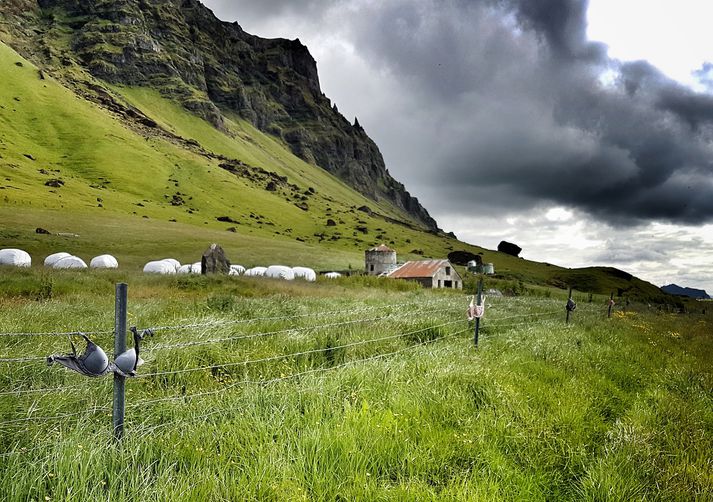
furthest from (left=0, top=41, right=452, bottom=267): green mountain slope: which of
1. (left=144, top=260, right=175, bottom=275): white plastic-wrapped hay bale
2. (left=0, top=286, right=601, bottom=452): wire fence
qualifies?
(left=0, top=286, right=601, bottom=452): wire fence

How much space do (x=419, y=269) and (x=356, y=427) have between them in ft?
211

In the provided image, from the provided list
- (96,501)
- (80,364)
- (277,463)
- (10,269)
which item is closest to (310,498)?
(277,463)

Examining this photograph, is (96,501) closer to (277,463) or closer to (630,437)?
(277,463)

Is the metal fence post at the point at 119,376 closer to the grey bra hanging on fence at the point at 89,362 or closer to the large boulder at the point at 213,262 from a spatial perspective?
the grey bra hanging on fence at the point at 89,362

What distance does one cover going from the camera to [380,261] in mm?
75438

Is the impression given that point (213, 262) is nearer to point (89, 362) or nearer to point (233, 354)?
point (233, 354)

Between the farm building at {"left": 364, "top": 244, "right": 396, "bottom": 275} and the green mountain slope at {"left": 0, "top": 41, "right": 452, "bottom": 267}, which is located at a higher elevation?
the green mountain slope at {"left": 0, "top": 41, "right": 452, "bottom": 267}

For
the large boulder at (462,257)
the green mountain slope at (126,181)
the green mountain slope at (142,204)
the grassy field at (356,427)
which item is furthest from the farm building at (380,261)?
the large boulder at (462,257)

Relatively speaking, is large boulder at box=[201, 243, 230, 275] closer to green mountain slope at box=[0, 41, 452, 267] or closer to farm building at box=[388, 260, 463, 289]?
farm building at box=[388, 260, 463, 289]

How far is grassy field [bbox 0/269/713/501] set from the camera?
358cm

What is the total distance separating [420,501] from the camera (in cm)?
343

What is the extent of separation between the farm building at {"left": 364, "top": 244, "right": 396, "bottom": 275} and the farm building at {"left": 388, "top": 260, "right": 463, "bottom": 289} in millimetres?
4763

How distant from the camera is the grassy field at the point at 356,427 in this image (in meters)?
3.58

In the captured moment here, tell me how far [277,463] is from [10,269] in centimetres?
3289
